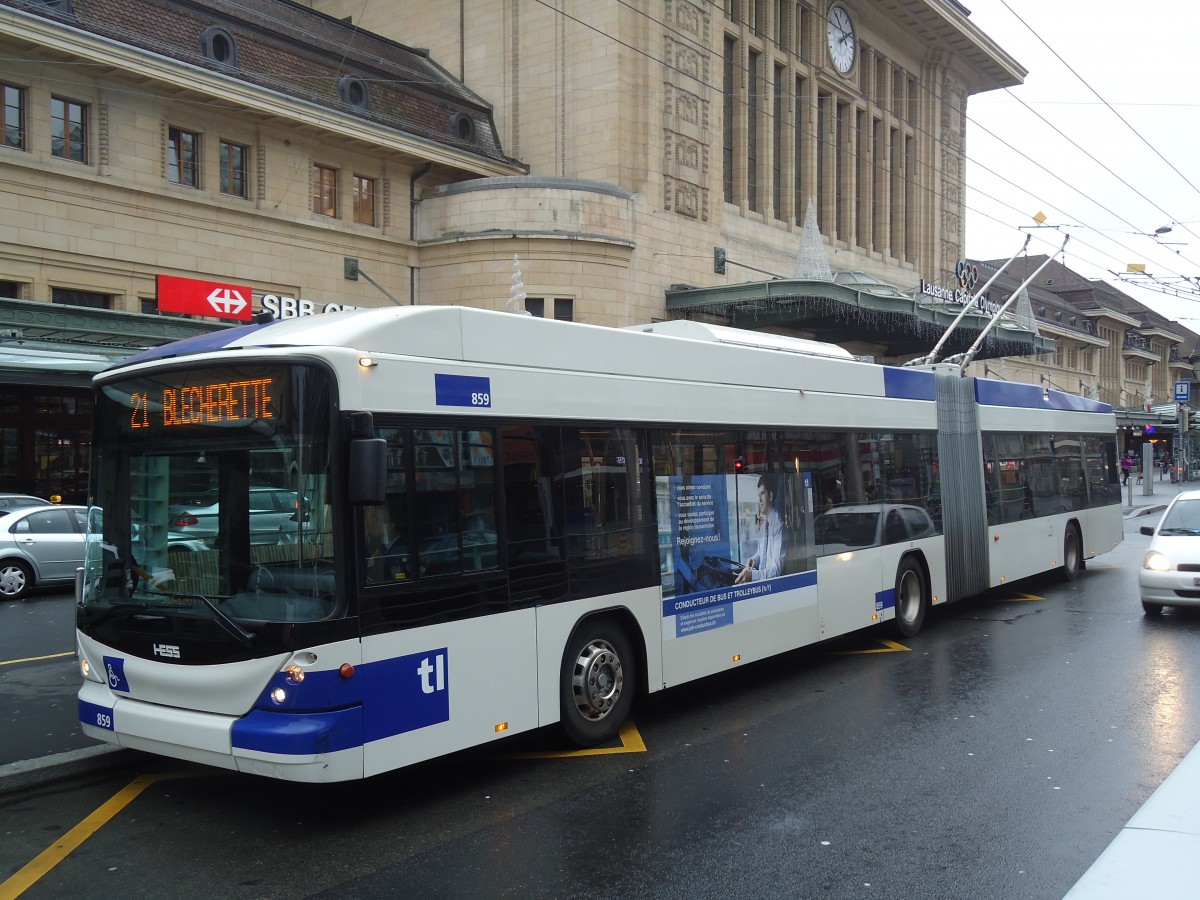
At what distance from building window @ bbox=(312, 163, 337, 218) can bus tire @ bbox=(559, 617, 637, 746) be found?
66.7 feet

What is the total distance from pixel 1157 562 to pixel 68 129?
823 inches

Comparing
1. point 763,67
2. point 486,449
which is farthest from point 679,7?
point 486,449

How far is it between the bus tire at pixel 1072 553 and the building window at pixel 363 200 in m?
18.3

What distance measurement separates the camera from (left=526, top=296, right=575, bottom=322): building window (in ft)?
87.0

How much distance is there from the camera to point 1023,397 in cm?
1517

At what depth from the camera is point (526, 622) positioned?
6.76m

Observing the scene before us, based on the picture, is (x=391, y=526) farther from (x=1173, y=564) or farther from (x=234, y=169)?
(x=234, y=169)

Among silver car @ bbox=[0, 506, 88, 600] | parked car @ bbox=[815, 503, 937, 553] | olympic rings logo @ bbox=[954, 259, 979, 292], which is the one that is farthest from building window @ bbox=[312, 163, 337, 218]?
olympic rings logo @ bbox=[954, 259, 979, 292]

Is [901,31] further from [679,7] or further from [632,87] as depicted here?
[632,87]

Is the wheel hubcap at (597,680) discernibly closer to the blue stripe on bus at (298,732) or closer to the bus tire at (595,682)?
the bus tire at (595,682)

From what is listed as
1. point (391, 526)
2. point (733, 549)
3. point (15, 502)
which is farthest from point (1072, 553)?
point (15, 502)

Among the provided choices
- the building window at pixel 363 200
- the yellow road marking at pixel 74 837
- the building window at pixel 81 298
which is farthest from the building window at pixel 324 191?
the yellow road marking at pixel 74 837

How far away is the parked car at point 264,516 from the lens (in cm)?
562

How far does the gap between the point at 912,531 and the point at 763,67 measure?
26427 mm
